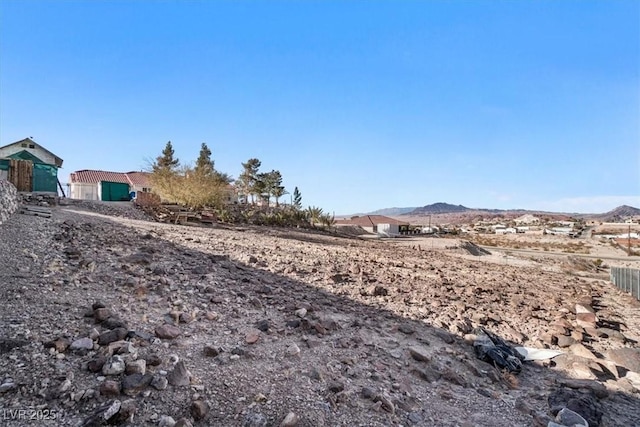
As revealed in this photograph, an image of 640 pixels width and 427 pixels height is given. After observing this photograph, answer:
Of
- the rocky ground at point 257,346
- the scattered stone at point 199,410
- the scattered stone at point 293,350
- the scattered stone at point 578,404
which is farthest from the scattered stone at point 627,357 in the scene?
the scattered stone at point 199,410

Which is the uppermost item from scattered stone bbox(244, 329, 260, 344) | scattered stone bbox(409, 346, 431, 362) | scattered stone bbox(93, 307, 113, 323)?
scattered stone bbox(93, 307, 113, 323)

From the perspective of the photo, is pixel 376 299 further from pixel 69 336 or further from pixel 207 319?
pixel 69 336

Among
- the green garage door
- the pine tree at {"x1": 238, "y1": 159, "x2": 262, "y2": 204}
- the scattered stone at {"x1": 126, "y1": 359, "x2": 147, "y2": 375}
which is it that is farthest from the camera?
the pine tree at {"x1": 238, "y1": 159, "x2": 262, "y2": 204}

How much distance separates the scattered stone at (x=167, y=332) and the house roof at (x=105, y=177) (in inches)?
1249

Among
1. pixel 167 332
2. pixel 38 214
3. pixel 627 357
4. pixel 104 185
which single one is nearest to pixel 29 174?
pixel 104 185

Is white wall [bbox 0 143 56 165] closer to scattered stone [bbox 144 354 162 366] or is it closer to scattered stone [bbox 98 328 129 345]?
scattered stone [bbox 98 328 129 345]

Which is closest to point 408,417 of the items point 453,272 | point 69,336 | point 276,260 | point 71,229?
point 69,336

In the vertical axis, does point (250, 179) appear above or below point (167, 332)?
above

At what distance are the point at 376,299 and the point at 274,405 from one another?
4011 mm

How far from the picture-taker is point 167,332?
396 centimetres

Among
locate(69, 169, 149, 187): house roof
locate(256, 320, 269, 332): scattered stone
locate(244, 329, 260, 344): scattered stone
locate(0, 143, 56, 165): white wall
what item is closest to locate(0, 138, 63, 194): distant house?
locate(0, 143, 56, 165): white wall

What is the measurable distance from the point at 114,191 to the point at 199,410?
26.9m

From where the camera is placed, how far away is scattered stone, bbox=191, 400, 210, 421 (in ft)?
9.37

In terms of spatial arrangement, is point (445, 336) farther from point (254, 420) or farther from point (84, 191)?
point (84, 191)
